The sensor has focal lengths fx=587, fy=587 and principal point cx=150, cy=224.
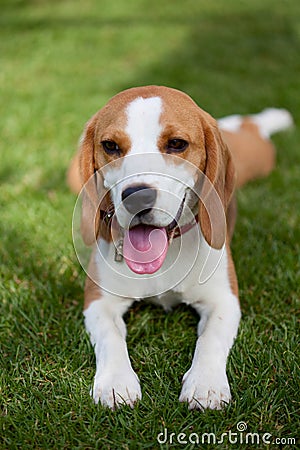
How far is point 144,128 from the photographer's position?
2.75 m

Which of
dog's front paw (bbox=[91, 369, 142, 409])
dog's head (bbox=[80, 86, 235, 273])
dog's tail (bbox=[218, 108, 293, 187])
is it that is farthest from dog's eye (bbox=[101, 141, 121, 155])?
dog's tail (bbox=[218, 108, 293, 187])

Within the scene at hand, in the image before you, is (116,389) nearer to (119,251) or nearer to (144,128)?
(119,251)

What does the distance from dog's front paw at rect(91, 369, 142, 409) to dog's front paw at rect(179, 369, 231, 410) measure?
0.21m

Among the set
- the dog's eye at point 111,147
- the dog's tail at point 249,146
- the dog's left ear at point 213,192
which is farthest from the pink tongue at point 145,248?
the dog's tail at point 249,146

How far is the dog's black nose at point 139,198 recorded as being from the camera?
100 inches

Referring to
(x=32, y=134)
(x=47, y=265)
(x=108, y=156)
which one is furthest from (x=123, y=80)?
(x=108, y=156)

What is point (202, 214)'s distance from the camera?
3.01 meters

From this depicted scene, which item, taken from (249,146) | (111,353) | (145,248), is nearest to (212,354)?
(111,353)

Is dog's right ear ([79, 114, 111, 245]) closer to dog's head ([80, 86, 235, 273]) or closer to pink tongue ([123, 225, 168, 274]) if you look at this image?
dog's head ([80, 86, 235, 273])

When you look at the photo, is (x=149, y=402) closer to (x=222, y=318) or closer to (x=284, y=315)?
(x=222, y=318)

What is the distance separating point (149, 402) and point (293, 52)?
8.38 metres

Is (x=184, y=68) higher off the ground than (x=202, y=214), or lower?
higher

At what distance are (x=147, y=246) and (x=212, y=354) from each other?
59cm

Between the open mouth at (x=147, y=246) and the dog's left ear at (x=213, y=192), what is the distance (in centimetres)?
19
